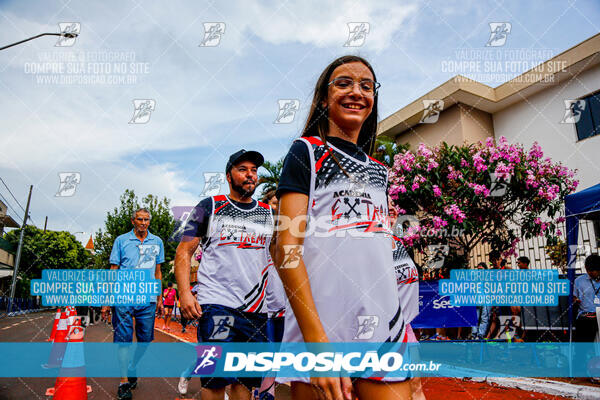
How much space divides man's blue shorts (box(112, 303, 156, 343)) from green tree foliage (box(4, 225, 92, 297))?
5105 centimetres

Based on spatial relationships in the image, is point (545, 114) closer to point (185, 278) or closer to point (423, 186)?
point (423, 186)

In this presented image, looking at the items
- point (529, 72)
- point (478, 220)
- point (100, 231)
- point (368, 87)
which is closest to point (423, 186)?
point (478, 220)

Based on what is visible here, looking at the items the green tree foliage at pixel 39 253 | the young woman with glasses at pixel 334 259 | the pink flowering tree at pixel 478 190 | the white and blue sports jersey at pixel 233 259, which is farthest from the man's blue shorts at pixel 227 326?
the green tree foliage at pixel 39 253

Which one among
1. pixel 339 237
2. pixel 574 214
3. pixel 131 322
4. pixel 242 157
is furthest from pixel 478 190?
pixel 339 237

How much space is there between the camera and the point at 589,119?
1469 centimetres

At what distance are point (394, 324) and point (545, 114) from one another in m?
18.0

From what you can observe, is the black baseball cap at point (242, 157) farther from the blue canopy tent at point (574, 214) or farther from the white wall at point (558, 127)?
the white wall at point (558, 127)

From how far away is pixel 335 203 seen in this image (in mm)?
1488

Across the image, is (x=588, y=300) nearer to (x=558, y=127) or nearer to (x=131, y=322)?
(x=131, y=322)

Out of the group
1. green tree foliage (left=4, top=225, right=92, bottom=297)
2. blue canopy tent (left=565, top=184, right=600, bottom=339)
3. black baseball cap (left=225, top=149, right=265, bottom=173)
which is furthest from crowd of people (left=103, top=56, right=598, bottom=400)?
green tree foliage (left=4, top=225, right=92, bottom=297)

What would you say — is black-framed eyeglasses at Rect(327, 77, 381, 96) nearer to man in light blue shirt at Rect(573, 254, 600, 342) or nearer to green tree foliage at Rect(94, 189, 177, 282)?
man in light blue shirt at Rect(573, 254, 600, 342)

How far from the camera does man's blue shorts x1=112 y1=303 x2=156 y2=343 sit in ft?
15.8

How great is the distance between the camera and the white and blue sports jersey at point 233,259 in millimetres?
3246

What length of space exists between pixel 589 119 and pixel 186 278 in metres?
16.4
